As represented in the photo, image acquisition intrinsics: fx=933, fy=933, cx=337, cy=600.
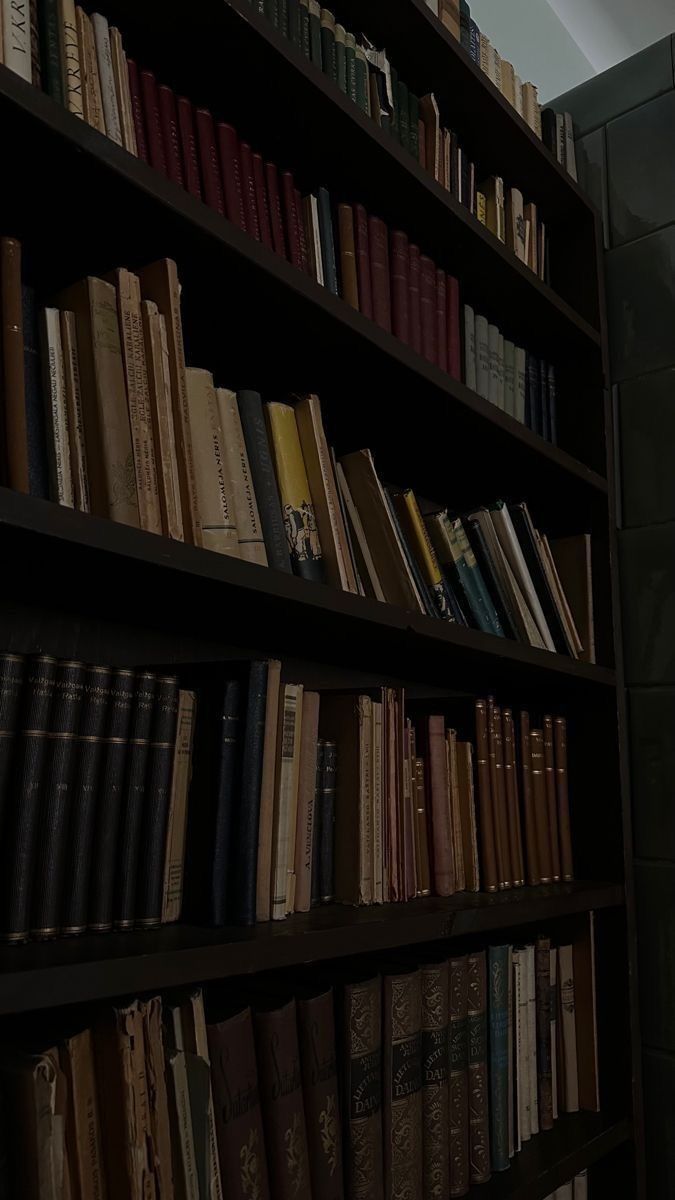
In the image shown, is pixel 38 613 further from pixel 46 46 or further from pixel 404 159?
pixel 404 159

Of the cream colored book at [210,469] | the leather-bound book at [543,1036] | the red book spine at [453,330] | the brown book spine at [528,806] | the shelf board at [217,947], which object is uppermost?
the red book spine at [453,330]

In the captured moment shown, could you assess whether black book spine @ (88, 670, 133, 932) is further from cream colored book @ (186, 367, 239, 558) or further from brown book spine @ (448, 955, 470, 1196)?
brown book spine @ (448, 955, 470, 1196)

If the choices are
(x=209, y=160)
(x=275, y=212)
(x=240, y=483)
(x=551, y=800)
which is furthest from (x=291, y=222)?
(x=551, y=800)

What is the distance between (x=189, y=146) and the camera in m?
0.97

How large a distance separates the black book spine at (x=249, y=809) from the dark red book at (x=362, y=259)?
1.68 feet

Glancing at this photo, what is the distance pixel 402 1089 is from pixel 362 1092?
0.07m

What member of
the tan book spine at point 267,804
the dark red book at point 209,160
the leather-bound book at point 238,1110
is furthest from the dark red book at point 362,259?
the leather-bound book at point 238,1110

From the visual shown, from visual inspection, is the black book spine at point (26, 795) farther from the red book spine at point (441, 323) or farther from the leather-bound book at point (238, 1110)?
the red book spine at point (441, 323)

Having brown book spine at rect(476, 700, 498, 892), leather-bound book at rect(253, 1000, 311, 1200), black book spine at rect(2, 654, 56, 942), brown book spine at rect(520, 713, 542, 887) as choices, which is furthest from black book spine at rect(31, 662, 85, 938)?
brown book spine at rect(520, 713, 542, 887)

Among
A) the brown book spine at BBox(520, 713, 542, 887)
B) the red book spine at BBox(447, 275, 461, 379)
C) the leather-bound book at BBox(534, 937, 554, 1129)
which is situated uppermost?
the red book spine at BBox(447, 275, 461, 379)

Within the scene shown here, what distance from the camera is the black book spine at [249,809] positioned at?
0.89m

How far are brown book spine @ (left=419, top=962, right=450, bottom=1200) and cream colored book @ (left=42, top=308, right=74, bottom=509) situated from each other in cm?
67

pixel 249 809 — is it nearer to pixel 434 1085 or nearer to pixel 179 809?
pixel 179 809

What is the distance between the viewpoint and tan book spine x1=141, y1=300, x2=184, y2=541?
0.83 meters
